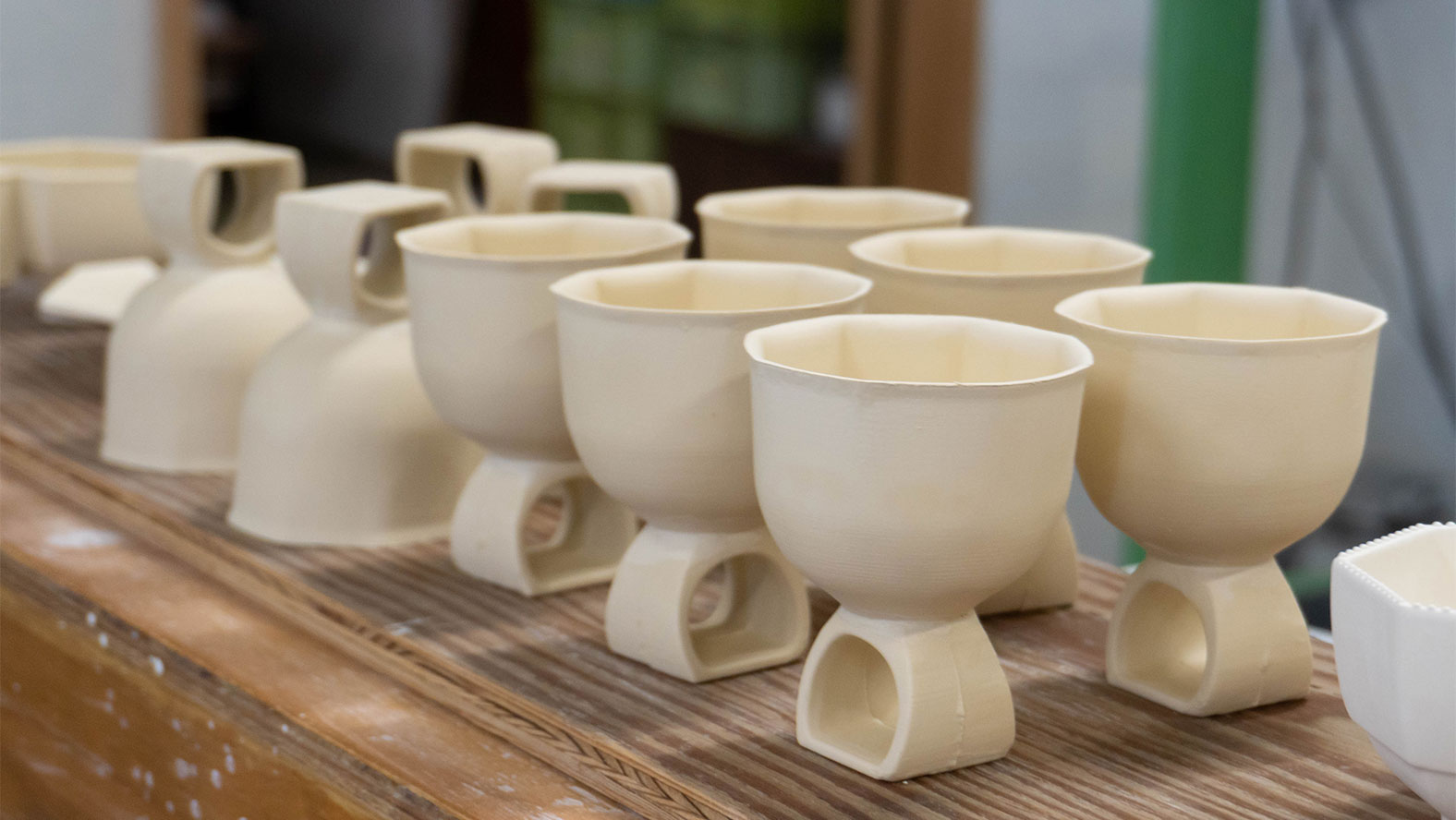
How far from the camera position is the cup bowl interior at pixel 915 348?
1.85 feet

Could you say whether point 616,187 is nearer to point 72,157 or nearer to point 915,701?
point 915,701

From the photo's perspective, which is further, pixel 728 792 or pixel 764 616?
pixel 764 616

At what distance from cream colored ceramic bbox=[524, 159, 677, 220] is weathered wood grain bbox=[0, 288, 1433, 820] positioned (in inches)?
8.6

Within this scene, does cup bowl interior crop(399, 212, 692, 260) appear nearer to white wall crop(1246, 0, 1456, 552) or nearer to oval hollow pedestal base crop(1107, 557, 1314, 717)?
oval hollow pedestal base crop(1107, 557, 1314, 717)

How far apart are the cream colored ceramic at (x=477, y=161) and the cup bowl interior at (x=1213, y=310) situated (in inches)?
14.8

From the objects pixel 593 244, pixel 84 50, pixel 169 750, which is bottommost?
pixel 169 750

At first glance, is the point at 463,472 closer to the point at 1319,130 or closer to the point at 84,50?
the point at 84,50

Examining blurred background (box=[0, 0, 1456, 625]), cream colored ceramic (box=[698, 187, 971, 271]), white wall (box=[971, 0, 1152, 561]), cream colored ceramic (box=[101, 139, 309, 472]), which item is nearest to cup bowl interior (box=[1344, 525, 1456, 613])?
cream colored ceramic (box=[698, 187, 971, 271])

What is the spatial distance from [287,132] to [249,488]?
3199 mm

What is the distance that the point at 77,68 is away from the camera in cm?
174

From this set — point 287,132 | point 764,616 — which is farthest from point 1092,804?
point 287,132

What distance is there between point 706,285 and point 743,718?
204 millimetres

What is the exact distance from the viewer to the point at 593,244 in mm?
790

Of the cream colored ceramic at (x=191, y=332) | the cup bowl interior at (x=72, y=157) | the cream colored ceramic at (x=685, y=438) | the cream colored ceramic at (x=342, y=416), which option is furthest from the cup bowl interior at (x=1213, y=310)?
the cup bowl interior at (x=72, y=157)
